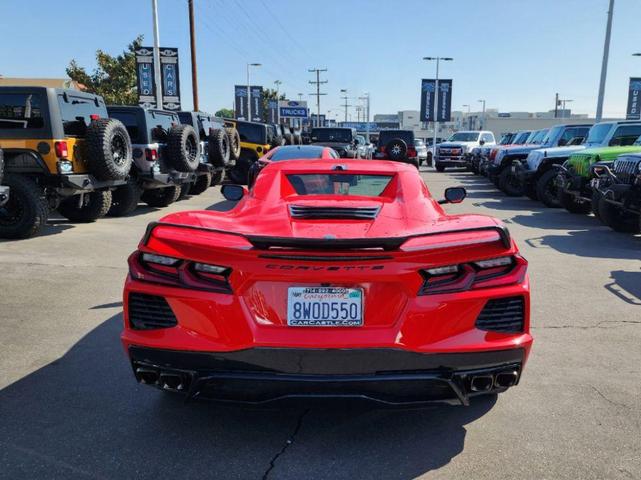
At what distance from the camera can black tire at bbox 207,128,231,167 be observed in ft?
49.3

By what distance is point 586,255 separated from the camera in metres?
7.84

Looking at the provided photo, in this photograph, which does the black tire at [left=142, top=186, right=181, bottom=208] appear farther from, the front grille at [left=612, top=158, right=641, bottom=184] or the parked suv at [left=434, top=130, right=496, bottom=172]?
the parked suv at [left=434, top=130, right=496, bottom=172]

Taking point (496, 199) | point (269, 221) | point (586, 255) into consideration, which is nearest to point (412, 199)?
point (269, 221)

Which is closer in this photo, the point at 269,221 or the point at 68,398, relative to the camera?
the point at 269,221

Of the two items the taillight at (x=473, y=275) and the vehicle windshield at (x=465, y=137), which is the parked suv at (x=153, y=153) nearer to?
the taillight at (x=473, y=275)

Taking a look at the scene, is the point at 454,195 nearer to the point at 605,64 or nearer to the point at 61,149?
the point at 61,149

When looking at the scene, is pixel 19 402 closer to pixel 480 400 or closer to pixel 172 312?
pixel 172 312

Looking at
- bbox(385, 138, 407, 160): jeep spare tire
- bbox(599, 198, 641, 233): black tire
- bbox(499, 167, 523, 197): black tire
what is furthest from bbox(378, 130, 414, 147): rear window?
bbox(599, 198, 641, 233): black tire

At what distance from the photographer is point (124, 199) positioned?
1126 cm

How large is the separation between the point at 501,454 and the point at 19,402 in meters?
2.90

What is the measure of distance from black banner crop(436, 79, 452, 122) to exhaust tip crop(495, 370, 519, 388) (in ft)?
139

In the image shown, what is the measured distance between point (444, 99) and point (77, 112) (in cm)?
3779

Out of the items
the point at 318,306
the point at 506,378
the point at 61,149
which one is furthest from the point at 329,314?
the point at 61,149

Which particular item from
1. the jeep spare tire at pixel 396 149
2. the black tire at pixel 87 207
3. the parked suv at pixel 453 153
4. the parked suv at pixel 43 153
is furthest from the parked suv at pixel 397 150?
the parked suv at pixel 43 153
